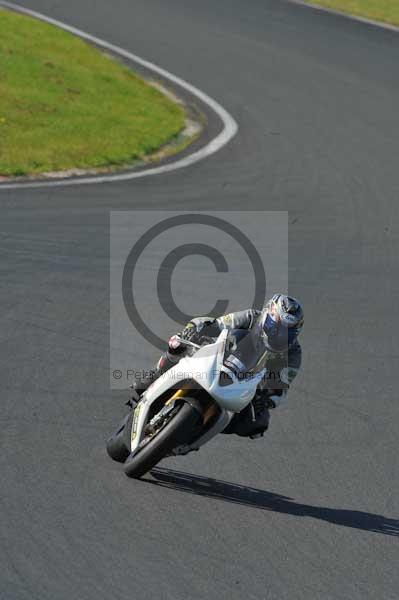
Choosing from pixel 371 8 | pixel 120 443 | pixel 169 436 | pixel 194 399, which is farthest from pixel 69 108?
pixel 169 436

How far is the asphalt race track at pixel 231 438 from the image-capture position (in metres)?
6.59

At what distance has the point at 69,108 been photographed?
17.8m

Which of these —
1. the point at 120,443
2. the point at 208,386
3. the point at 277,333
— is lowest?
the point at 120,443

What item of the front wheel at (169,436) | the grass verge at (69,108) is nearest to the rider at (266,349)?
the front wheel at (169,436)

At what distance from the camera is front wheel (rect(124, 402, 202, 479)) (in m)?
7.09

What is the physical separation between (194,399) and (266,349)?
69 centimetres

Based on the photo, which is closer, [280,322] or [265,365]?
[280,322]

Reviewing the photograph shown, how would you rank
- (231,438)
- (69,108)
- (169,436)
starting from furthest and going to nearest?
1. (69,108)
2. (231,438)
3. (169,436)

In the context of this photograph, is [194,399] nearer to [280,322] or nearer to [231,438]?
[280,322]

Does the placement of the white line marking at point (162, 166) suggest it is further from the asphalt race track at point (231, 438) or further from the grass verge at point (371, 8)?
the grass verge at point (371, 8)

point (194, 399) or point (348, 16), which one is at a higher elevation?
point (194, 399)

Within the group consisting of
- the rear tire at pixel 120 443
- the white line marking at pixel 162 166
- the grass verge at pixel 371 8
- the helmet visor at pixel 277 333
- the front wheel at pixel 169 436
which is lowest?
the white line marking at pixel 162 166

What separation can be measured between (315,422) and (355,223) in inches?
236

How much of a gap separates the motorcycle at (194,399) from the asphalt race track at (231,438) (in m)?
0.40
